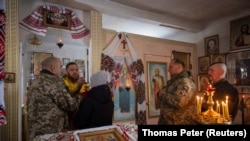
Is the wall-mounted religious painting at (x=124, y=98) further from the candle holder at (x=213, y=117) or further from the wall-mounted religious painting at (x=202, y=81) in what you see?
the wall-mounted religious painting at (x=202, y=81)

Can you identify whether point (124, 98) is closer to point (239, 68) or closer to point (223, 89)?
point (223, 89)

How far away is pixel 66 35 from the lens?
5297 millimetres

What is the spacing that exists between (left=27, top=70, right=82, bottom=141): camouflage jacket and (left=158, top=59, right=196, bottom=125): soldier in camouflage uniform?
1151mm

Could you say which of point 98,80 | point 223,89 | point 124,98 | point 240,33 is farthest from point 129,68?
point 240,33

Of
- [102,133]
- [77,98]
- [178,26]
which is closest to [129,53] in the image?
[178,26]

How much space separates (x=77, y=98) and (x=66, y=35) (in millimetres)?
3561

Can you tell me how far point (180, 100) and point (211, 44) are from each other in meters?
3.53

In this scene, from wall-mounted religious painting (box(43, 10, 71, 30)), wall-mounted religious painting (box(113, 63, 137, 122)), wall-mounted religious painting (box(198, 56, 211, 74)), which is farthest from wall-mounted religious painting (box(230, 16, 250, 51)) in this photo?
wall-mounted religious painting (box(43, 10, 71, 30))

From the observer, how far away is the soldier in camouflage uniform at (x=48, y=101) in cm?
203

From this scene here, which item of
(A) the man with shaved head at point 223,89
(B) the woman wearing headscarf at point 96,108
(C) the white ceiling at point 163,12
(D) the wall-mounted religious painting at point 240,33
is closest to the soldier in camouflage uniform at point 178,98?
(A) the man with shaved head at point 223,89

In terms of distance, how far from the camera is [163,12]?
474 cm

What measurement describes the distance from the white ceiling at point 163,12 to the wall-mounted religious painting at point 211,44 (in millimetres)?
398

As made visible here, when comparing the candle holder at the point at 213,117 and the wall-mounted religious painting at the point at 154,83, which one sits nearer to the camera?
the candle holder at the point at 213,117

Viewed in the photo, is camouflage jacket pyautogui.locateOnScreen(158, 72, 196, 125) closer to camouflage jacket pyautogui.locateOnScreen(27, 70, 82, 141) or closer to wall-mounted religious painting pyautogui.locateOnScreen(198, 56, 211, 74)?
camouflage jacket pyautogui.locateOnScreen(27, 70, 82, 141)
